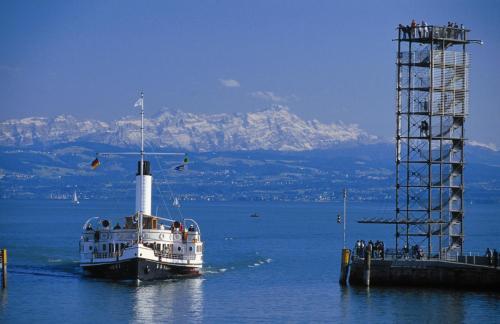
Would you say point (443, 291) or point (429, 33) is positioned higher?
point (429, 33)

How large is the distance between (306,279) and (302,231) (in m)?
97.0

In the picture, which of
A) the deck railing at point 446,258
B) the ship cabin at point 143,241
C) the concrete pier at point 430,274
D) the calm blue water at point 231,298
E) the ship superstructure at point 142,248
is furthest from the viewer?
the ship cabin at point 143,241

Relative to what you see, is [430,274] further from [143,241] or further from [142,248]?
[143,241]

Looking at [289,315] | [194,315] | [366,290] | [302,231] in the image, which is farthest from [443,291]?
[302,231]

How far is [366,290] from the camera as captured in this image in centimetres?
7194

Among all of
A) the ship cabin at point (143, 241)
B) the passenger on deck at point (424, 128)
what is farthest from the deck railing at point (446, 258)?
the ship cabin at point (143, 241)

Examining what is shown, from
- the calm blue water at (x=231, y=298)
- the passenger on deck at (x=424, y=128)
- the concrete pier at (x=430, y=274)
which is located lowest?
the calm blue water at (x=231, y=298)

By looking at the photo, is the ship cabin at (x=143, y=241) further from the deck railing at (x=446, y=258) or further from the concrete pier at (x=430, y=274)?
the concrete pier at (x=430, y=274)

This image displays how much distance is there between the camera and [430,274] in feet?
233

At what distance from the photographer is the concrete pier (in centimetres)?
6994

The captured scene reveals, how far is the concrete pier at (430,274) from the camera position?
6994cm

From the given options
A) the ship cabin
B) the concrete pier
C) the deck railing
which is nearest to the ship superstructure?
the ship cabin

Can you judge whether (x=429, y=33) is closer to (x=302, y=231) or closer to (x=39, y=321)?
(x=39, y=321)

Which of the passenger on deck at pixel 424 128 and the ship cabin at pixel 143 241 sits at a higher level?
the passenger on deck at pixel 424 128
